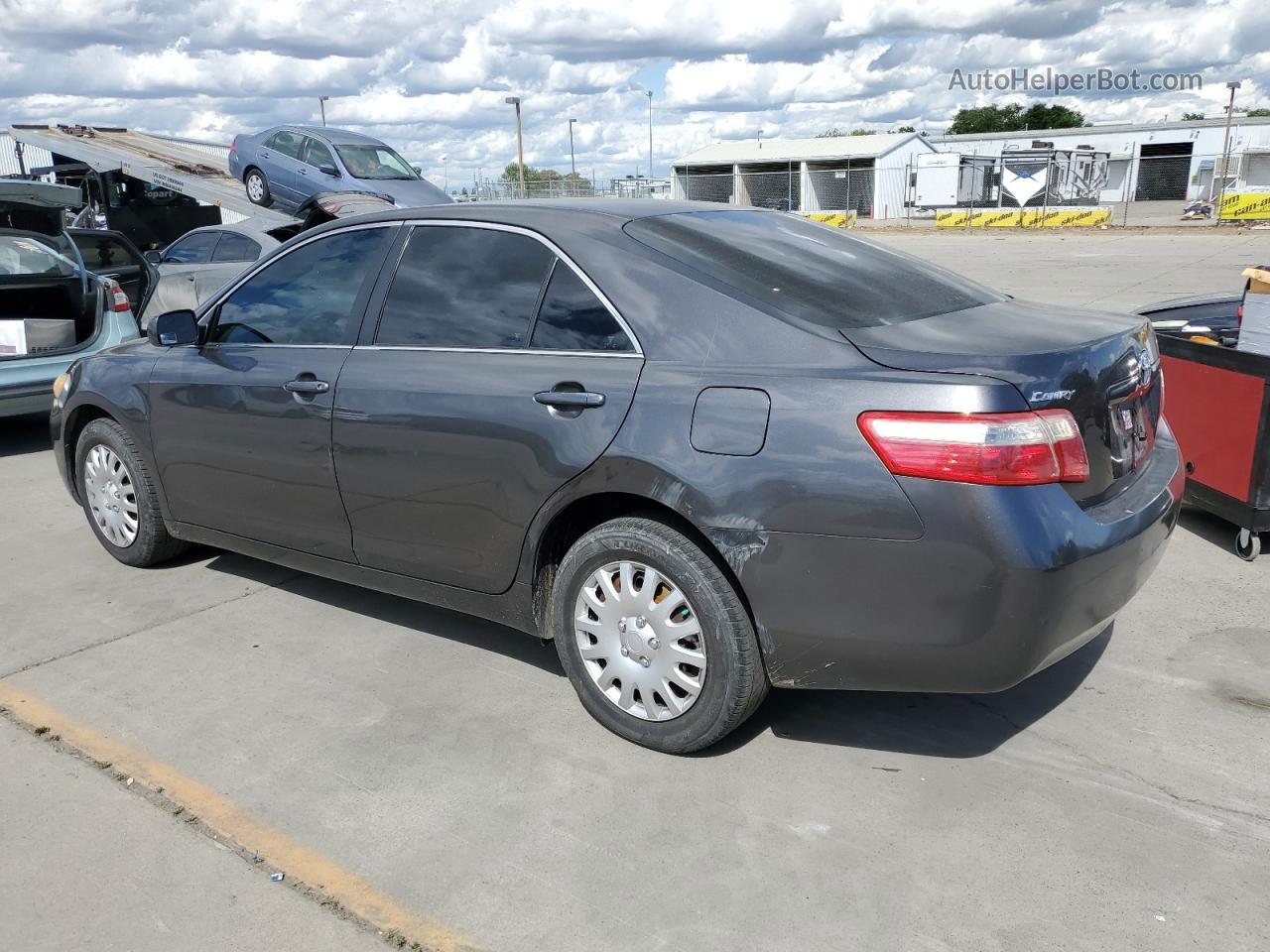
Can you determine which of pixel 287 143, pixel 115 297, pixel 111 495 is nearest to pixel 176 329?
pixel 111 495

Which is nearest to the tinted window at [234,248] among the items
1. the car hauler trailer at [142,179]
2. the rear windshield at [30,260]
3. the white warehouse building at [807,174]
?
the car hauler trailer at [142,179]

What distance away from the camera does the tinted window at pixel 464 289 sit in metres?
3.64

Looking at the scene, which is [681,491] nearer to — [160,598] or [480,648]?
[480,648]

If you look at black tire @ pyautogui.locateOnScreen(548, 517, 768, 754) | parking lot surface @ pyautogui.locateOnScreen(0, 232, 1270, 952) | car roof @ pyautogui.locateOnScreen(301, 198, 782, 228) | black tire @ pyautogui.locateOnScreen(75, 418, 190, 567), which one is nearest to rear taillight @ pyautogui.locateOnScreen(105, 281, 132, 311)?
black tire @ pyautogui.locateOnScreen(75, 418, 190, 567)

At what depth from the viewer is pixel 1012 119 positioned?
95.5m

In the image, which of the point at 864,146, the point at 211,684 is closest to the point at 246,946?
the point at 211,684

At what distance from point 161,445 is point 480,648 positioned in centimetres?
180

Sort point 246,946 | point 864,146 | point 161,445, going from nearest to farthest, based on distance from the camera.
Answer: point 246,946
point 161,445
point 864,146

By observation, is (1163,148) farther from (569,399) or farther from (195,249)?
(569,399)

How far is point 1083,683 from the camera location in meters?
3.83

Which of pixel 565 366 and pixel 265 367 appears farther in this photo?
pixel 265 367

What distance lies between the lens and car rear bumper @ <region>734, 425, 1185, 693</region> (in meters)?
2.76

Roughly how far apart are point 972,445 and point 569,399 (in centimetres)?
126

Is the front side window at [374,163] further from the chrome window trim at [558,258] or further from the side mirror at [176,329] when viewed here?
the chrome window trim at [558,258]
